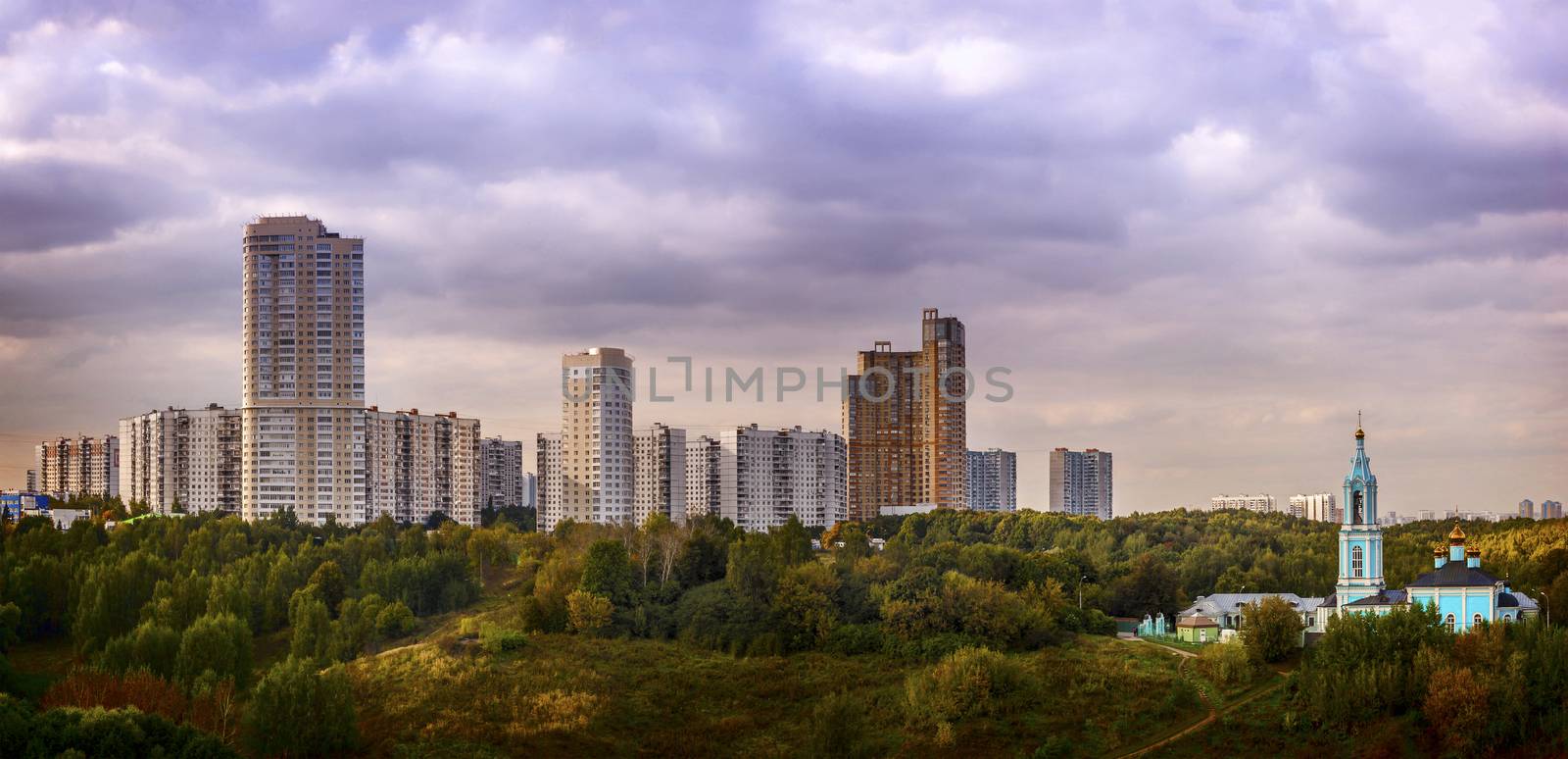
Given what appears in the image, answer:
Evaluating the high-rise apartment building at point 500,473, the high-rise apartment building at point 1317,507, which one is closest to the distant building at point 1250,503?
the high-rise apartment building at point 1317,507

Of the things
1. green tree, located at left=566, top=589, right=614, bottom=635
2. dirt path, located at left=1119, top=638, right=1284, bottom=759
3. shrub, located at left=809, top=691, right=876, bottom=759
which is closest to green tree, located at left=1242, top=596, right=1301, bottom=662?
dirt path, located at left=1119, top=638, right=1284, bottom=759

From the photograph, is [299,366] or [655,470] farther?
[655,470]

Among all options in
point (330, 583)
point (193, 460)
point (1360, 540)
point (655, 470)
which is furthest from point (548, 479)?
point (1360, 540)

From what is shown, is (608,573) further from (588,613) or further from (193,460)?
(193,460)

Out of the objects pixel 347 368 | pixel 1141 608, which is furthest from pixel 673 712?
pixel 347 368

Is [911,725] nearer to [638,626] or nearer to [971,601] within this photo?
[971,601]

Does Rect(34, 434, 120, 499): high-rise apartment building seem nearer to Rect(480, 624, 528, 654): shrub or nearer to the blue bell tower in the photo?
Rect(480, 624, 528, 654): shrub
